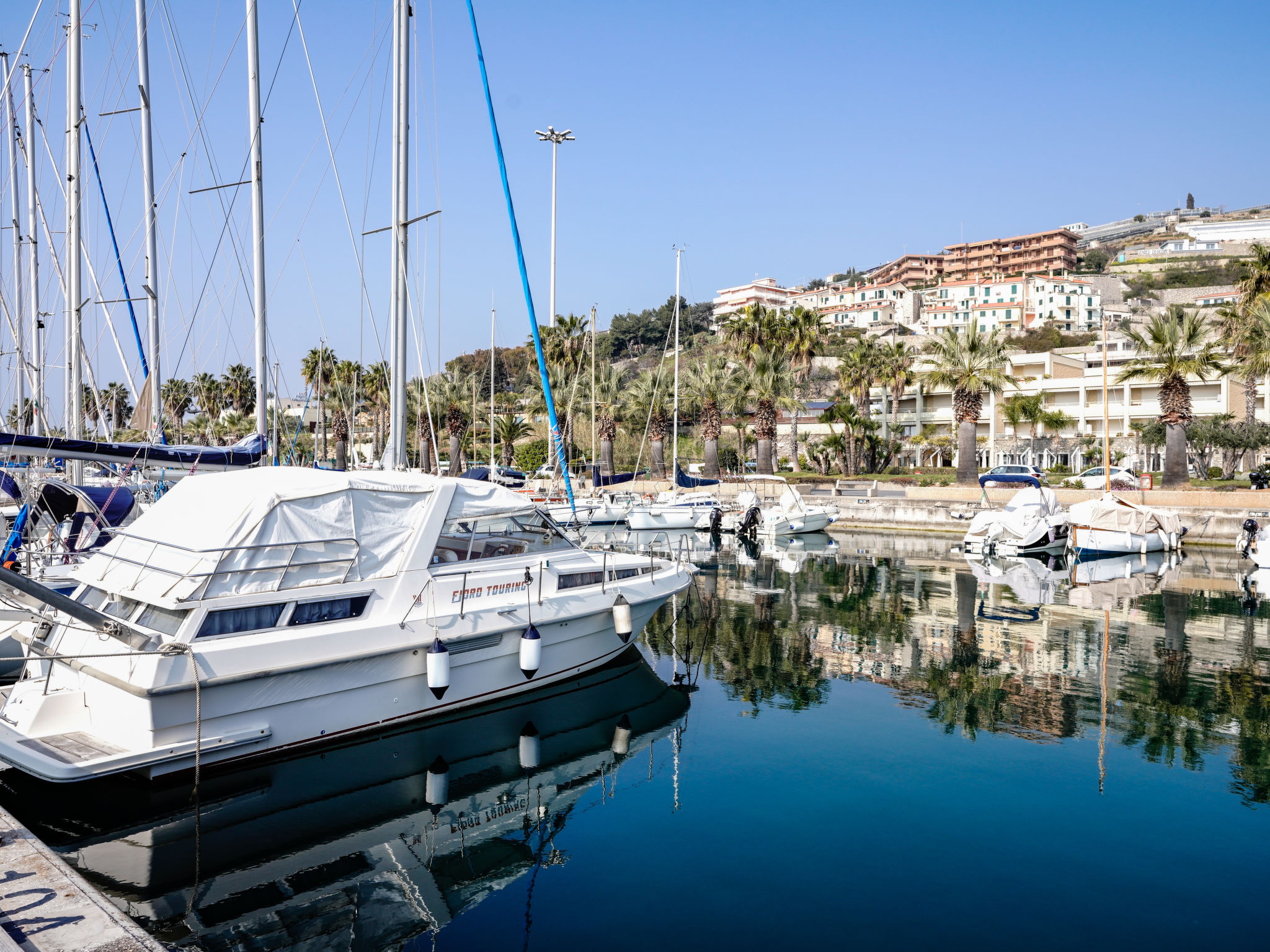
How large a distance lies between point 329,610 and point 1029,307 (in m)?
118

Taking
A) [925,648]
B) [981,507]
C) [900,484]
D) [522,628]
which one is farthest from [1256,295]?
[522,628]

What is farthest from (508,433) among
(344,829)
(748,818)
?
(748,818)

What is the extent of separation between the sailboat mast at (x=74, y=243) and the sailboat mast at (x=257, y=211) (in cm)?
397

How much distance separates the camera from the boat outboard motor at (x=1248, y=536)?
29406mm

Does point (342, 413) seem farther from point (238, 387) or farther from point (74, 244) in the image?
point (74, 244)

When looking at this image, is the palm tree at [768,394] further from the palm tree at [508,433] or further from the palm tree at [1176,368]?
the palm tree at [508,433]

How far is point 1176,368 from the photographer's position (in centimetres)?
3478

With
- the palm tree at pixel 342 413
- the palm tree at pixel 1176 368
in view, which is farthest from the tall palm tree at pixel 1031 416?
the palm tree at pixel 342 413

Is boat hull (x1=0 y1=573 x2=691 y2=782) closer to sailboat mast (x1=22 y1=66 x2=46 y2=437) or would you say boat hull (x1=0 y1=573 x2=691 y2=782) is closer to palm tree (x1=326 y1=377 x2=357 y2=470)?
sailboat mast (x1=22 y1=66 x2=46 y2=437)

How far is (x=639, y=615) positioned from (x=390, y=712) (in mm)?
4341

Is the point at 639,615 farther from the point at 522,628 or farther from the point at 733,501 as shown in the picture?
the point at 733,501

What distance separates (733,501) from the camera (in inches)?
1602

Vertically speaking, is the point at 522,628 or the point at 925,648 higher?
the point at 522,628

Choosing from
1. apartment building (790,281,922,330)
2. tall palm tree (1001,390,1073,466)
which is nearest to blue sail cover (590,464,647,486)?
tall palm tree (1001,390,1073,466)
